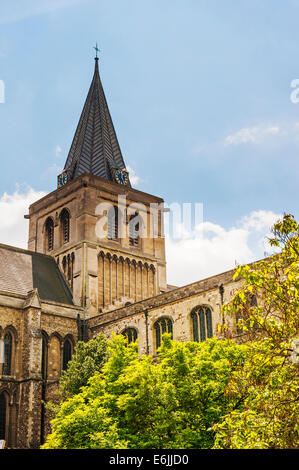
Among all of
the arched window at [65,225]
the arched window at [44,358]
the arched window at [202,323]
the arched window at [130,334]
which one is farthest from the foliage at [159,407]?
the arched window at [65,225]

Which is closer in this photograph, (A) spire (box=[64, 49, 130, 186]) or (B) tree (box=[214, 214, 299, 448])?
(B) tree (box=[214, 214, 299, 448])

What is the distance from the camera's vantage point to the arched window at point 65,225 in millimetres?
47316

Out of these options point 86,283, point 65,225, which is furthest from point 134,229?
point 86,283

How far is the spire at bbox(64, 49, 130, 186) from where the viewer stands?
50.8 meters

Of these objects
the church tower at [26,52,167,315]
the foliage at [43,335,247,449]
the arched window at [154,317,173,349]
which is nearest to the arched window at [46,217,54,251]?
the church tower at [26,52,167,315]

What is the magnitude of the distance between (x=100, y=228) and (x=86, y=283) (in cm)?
495

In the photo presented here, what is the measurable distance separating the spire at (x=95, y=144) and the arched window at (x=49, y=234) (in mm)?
4208

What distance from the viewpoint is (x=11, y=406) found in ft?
114

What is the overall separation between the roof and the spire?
909 centimetres

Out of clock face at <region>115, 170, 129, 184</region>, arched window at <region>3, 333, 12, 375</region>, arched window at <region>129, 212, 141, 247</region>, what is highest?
clock face at <region>115, 170, 129, 184</region>

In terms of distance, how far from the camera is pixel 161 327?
34.8 meters

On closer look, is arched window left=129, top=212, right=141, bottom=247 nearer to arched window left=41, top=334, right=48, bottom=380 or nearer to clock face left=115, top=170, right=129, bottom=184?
clock face left=115, top=170, right=129, bottom=184

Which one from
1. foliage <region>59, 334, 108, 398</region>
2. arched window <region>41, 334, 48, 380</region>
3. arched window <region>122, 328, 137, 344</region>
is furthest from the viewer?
arched window <region>41, 334, 48, 380</region>

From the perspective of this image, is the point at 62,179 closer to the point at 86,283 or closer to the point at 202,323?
the point at 86,283
